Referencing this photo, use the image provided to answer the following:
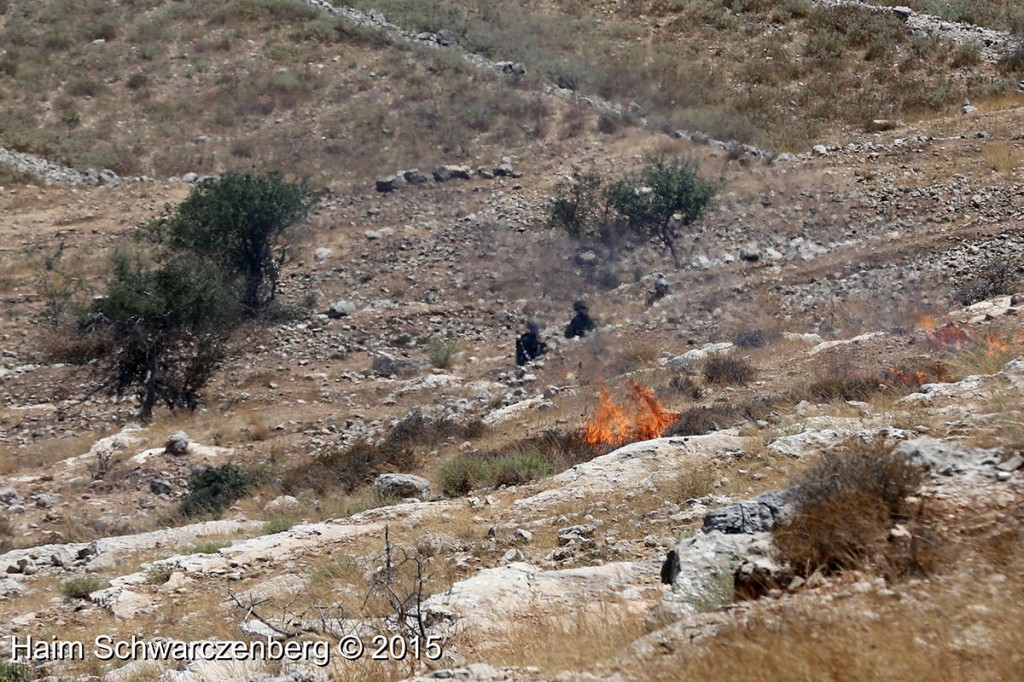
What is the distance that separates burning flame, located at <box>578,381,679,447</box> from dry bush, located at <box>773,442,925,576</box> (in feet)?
12.4

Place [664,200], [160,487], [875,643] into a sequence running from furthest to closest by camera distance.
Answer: [664,200], [160,487], [875,643]

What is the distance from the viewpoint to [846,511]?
385cm

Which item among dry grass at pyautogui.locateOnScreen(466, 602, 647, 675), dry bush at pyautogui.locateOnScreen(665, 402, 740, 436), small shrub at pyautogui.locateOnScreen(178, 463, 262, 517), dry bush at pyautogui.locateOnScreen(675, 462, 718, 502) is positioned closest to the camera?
dry grass at pyautogui.locateOnScreen(466, 602, 647, 675)

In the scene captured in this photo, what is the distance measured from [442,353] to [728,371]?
577 centimetres

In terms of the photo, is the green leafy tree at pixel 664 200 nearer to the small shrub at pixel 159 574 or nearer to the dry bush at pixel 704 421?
the dry bush at pixel 704 421

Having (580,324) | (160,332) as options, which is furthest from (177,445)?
(580,324)

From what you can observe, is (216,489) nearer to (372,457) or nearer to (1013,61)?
(372,457)

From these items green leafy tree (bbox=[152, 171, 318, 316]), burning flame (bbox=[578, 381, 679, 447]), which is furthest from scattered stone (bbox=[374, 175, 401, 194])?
burning flame (bbox=[578, 381, 679, 447])

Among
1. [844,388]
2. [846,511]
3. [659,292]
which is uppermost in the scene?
[846,511]

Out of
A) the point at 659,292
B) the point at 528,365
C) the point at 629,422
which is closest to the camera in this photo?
the point at 629,422

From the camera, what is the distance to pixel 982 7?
27.0 m

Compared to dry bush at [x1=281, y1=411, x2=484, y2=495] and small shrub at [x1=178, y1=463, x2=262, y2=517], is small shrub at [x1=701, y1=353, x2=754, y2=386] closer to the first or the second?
dry bush at [x1=281, y1=411, x2=484, y2=495]

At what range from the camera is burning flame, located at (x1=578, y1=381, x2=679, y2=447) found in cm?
816

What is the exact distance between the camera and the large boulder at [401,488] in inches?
307
